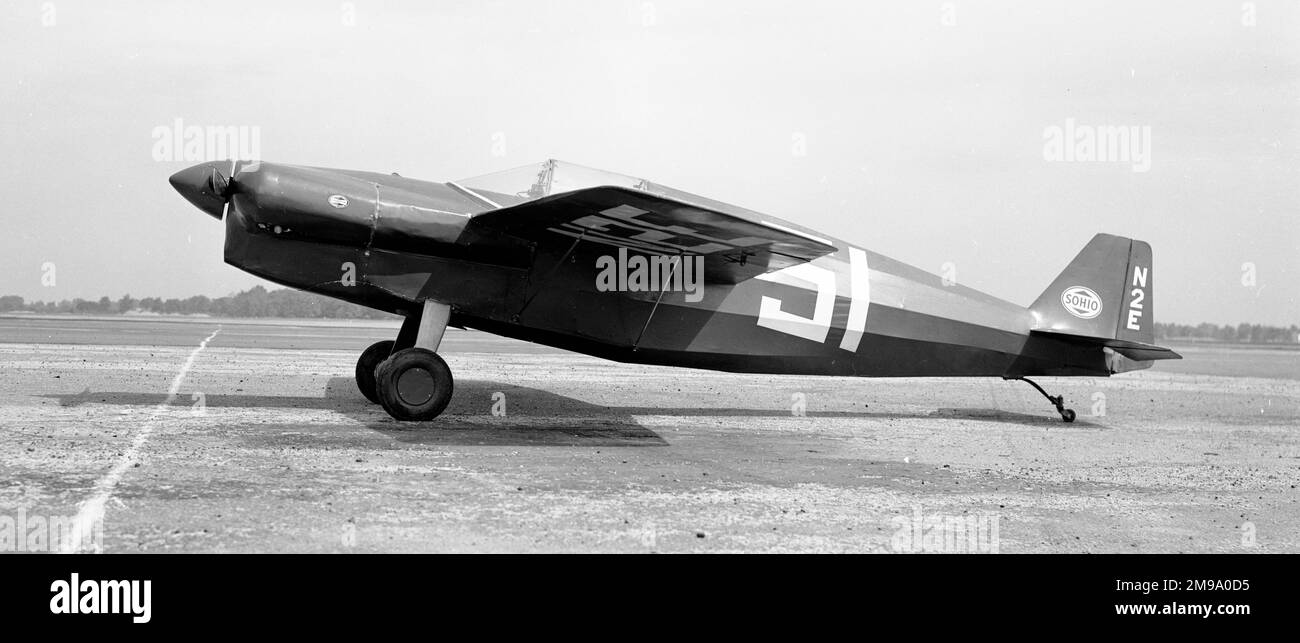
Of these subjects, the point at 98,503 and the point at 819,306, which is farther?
the point at 819,306

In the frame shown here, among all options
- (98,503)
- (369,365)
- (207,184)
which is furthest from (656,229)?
(98,503)

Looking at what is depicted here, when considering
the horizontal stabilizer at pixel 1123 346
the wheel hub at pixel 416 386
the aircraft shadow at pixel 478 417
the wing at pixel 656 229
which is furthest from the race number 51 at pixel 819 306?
the wheel hub at pixel 416 386

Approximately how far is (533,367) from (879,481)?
1104 centimetres

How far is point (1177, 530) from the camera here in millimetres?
5238

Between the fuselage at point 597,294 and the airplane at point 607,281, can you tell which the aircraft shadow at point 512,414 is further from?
the fuselage at point 597,294

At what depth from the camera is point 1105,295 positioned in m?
11.3

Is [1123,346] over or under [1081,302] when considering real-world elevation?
under

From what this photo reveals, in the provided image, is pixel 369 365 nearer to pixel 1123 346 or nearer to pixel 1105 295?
pixel 1123 346

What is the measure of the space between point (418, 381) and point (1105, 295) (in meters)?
8.46

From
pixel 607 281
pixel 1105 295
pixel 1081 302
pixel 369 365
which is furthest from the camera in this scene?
pixel 1105 295

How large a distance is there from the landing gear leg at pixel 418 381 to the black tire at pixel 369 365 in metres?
1.78

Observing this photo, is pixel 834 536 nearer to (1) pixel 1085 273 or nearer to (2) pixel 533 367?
(1) pixel 1085 273

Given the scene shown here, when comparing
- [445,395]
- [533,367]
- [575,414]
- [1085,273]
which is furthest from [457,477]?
[533,367]

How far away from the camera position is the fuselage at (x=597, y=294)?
8.01m
